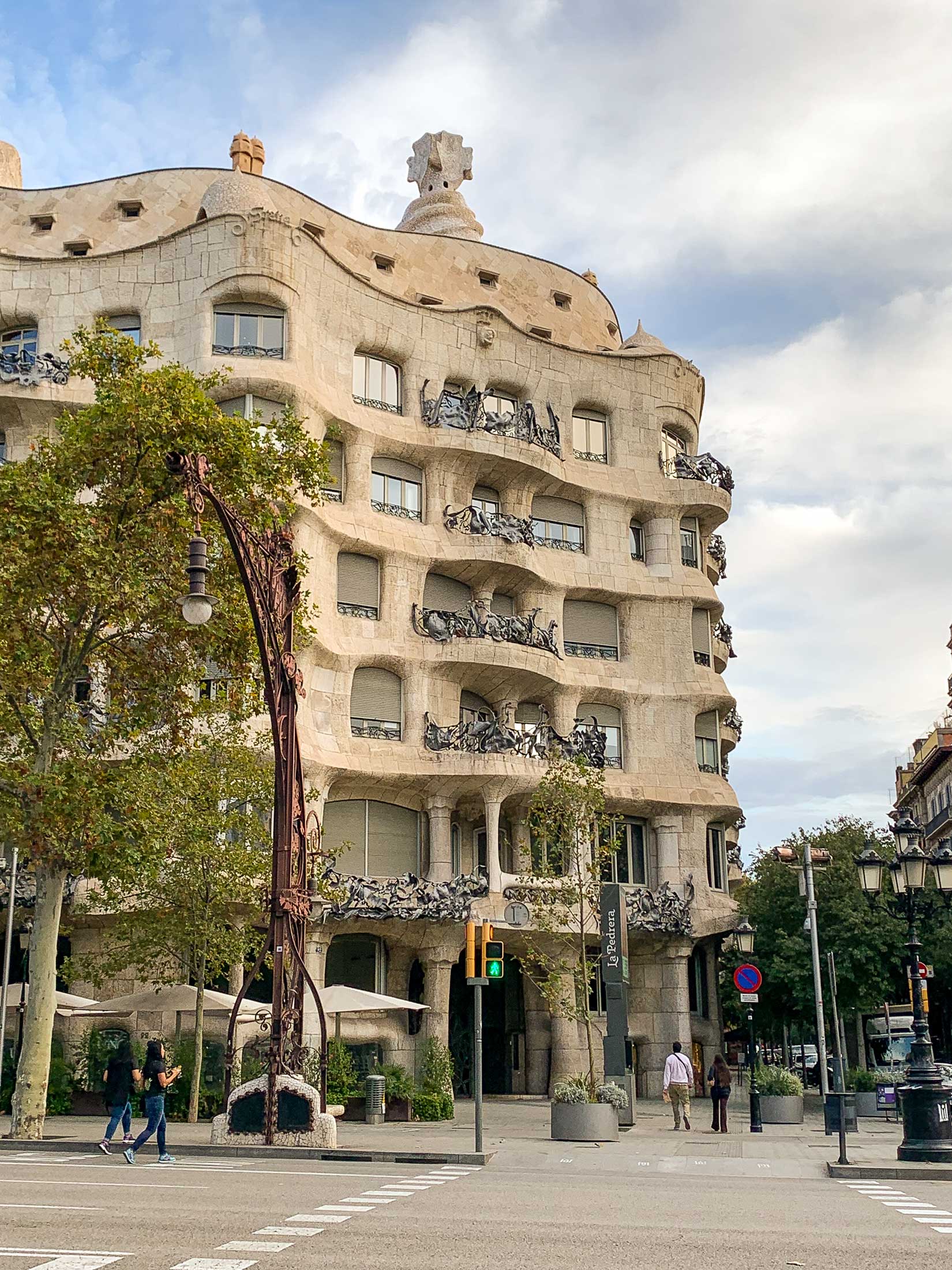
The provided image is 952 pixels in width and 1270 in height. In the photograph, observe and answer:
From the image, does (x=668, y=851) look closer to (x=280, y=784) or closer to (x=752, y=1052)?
(x=752, y=1052)

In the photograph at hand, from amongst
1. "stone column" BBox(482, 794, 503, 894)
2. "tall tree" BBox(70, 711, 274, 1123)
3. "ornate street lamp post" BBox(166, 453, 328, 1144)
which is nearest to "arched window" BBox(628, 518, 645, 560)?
"stone column" BBox(482, 794, 503, 894)

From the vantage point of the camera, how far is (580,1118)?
23.3m

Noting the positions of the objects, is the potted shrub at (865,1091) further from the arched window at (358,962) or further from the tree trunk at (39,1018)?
the tree trunk at (39,1018)

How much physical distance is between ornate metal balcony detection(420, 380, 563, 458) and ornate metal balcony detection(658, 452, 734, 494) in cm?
422


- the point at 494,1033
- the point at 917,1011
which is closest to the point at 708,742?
the point at 494,1033

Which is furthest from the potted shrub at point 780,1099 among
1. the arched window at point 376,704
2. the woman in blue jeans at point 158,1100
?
the woman in blue jeans at point 158,1100

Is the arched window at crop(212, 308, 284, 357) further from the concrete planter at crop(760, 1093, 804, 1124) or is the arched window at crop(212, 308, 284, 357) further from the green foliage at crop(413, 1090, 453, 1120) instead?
the concrete planter at crop(760, 1093, 804, 1124)

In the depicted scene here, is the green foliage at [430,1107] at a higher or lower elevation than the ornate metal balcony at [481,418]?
lower

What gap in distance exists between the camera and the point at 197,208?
42406mm

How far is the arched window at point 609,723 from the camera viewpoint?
41750 millimetres

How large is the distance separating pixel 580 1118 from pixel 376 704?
54.0 ft

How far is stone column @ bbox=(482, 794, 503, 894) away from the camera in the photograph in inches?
1442

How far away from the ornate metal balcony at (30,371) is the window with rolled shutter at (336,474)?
7.02m

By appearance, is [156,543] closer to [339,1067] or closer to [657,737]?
[339,1067]
